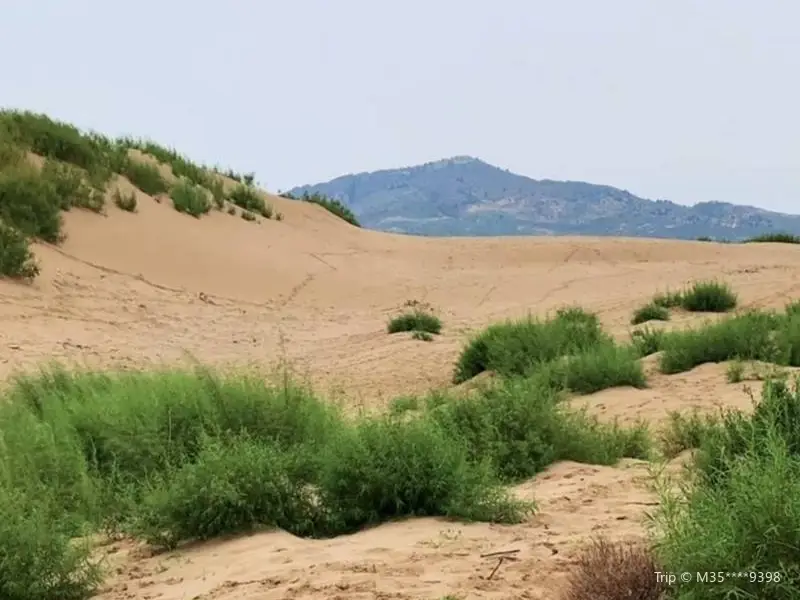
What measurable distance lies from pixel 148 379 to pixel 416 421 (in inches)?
114

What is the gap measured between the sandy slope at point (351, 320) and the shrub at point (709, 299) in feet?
1.75

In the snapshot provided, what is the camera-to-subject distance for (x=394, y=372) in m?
13.3

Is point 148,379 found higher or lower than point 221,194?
lower

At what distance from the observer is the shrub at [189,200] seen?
923 inches

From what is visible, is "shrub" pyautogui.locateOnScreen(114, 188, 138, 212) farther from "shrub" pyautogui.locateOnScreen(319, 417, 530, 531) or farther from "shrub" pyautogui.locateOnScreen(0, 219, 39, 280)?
"shrub" pyautogui.locateOnScreen(319, 417, 530, 531)

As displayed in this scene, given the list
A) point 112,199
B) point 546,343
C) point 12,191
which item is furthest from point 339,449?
point 112,199

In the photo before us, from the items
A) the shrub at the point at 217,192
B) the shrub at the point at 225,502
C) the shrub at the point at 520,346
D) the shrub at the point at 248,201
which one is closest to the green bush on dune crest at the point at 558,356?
the shrub at the point at 520,346

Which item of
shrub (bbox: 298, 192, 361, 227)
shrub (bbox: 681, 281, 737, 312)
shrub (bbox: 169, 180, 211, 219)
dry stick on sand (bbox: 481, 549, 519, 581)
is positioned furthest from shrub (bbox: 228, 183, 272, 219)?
dry stick on sand (bbox: 481, 549, 519, 581)

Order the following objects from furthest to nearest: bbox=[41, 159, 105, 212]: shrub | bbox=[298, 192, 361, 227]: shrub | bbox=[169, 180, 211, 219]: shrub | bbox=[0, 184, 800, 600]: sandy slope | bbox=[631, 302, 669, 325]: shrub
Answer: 1. bbox=[298, 192, 361, 227]: shrub
2. bbox=[169, 180, 211, 219]: shrub
3. bbox=[41, 159, 105, 212]: shrub
4. bbox=[631, 302, 669, 325]: shrub
5. bbox=[0, 184, 800, 600]: sandy slope

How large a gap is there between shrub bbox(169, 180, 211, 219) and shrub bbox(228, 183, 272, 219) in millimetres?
2018

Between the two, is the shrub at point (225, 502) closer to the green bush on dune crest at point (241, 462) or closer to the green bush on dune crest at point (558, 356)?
the green bush on dune crest at point (241, 462)

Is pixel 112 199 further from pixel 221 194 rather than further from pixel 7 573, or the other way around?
pixel 7 573

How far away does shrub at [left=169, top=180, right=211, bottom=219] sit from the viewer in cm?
2344

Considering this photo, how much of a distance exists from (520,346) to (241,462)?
23.7 feet
